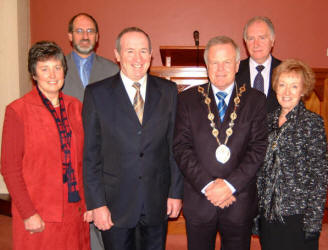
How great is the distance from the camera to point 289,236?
2.01m

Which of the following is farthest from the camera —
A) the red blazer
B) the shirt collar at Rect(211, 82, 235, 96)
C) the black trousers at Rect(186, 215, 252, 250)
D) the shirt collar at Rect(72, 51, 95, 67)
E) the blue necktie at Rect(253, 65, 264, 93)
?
the shirt collar at Rect(72, 51, 95, 67)

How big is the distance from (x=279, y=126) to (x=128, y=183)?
1023mm

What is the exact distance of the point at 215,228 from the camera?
1.96m

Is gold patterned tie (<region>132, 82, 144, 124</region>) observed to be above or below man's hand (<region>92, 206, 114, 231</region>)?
above

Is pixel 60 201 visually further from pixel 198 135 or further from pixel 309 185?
pixel 309 185

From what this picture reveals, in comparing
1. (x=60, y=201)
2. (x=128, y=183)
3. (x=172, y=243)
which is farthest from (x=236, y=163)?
(x=172, y=243)

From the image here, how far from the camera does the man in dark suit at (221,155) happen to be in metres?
1.89

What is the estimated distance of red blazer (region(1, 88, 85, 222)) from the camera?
181 centimetres

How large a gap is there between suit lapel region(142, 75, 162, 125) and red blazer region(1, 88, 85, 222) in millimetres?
535

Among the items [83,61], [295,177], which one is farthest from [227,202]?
[83,61]

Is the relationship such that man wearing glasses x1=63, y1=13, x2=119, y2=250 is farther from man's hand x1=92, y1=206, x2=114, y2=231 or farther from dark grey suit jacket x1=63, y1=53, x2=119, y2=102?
man's hand x1=92, y1=206, x2=114, y2=231

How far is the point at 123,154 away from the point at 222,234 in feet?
2.49

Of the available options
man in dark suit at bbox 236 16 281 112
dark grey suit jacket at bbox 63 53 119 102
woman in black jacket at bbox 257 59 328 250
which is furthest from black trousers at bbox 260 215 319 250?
dark grey suit jacket at bbox 63 53 119 102

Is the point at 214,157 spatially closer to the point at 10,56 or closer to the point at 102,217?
the point at 102,217
